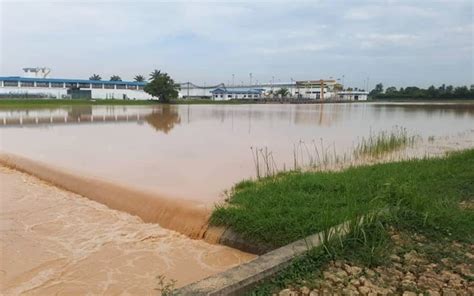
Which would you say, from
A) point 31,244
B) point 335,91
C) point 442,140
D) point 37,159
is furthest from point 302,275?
point 335,91

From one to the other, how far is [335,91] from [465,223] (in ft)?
399

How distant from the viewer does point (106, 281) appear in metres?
5.41

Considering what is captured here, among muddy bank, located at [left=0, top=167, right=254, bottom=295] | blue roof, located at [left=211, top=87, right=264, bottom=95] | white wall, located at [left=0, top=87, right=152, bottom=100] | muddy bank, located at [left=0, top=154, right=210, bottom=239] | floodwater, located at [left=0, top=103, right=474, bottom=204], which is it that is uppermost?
blue roof, located at [left=211, top=87, right=264, bottom=95]

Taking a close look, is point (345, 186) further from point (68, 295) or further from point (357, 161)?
point (357, 161)

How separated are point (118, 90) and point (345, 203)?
81632mm

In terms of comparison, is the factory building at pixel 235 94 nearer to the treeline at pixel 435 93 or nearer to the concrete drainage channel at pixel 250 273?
the treeline at pixel 435 93

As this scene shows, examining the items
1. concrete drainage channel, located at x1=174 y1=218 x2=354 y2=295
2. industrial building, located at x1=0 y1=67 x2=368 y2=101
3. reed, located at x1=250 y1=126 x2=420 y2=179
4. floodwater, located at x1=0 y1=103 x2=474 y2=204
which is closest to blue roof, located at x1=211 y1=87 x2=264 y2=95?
industrial building, located at x1=0 y1=67 x2=368 y2=101

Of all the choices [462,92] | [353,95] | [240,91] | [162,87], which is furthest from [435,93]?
[162,87]

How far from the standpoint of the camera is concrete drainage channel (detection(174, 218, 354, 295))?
358 centimetres

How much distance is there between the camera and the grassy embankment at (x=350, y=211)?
4473 millimetres

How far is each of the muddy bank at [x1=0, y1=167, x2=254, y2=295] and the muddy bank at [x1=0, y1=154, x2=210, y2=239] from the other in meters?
0.23

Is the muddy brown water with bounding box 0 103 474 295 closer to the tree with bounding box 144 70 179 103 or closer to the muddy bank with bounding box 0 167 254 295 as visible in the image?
the muddy bank with bounding box 0 167 254 295

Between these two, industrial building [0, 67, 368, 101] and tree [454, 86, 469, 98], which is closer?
industrial building [0, 67, 368, 101]

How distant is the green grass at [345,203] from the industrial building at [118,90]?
68834 mm
